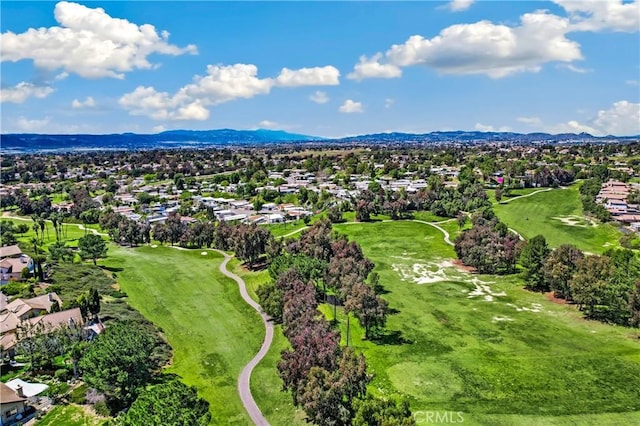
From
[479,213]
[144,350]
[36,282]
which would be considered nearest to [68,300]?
[36,282]

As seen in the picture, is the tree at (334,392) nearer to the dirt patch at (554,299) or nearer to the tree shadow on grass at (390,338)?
the tree shadow on grass at (390,338)

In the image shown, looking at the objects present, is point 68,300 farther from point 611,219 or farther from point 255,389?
point 611,219

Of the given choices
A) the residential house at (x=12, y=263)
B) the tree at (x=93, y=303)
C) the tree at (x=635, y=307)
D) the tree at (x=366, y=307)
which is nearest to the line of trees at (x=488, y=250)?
the tree at (x=635, y=307)

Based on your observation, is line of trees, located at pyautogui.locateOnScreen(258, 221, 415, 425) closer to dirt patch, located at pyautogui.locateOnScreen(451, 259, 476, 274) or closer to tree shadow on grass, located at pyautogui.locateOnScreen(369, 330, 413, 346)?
tree shadow on grass, located at pyautogui.locateOnScreen(369, 330, 413, 346)

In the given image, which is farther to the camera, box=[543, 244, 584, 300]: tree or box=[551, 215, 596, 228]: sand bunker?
box=[551, 215, 596, 228]: sand bunker

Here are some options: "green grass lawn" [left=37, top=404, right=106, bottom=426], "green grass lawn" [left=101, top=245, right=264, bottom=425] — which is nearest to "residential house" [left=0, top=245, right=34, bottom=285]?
"green grass lawn" [left=101, top=245, right=264, bottom=425]
